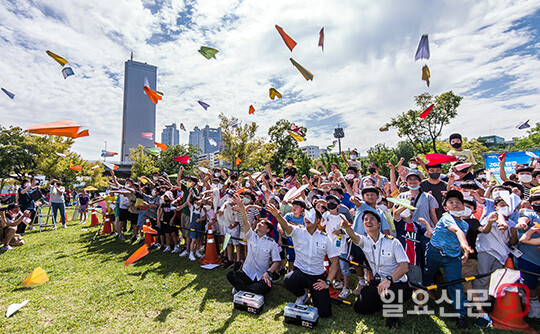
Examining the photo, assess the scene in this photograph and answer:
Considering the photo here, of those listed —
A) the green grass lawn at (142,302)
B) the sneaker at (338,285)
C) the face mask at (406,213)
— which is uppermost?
the face mask at (406,213)

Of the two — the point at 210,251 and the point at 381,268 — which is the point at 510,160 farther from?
the point at 210,251

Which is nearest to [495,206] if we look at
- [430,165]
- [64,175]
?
[430,165]

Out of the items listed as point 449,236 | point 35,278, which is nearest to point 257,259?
point 449,236

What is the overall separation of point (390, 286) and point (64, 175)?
28.4m

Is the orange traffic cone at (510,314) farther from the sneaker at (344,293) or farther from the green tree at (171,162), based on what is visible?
the green tree at (171,162)

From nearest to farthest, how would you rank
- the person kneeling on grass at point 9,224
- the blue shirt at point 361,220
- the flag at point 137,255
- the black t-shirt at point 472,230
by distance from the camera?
the black t-shirt at point 472,230 < the blue shirt at point 361,220 < the flag at point 137,255 < the person kneeling on grass at point 9,224

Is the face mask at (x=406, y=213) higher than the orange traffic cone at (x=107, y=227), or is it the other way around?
the face mask at (x=406, y=213)

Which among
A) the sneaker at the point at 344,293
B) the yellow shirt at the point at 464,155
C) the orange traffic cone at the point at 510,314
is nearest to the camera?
the orange traffic cone at the point at 510,314

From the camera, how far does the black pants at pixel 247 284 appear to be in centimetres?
A: 456

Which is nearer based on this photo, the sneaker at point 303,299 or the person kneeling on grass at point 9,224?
the sneaker at point 303,299

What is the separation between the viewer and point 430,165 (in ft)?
15.8

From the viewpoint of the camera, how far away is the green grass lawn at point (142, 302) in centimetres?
386

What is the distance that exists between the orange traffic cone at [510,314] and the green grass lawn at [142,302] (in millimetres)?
202

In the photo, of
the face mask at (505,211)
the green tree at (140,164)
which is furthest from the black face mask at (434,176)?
the green tree at (140,164)
